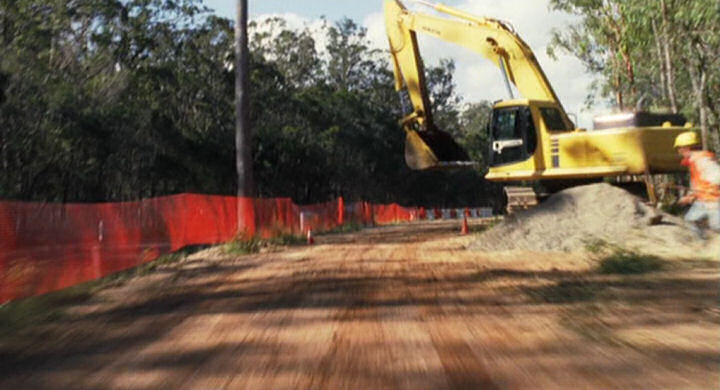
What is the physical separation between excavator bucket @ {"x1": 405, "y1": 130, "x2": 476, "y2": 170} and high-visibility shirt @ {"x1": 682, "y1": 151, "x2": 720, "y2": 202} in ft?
33.9

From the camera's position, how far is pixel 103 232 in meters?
12.0

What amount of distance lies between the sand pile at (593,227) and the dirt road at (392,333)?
5.33ft

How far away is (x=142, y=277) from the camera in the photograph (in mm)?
11906

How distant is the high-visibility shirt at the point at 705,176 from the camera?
10.6 m

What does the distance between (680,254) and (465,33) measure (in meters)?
10.3

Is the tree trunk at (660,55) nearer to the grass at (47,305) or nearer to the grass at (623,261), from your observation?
the grass at (623,261)

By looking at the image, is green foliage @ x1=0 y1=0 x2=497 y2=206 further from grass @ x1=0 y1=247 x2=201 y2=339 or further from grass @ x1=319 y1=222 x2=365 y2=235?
grass @ x1=0 y1=247 x2=201 y2=339

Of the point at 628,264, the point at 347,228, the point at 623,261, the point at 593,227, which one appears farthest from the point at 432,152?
the point at 628,264

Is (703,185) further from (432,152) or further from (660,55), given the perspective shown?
(660,55)

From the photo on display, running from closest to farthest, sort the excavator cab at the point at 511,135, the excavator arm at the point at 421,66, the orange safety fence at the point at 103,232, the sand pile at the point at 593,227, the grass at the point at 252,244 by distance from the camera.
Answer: the orange safety fence at the point at 103,232 < the sand pile at the point at 593,227 < the grass at the point at 252,244 < the excavator cab at the point at 511,135 < the excavator arm at the point at 421,66

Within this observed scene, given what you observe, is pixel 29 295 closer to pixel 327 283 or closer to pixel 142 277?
pixel 142 277

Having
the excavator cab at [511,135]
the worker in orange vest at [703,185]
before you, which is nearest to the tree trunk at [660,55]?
the excavator cab at [511,135]

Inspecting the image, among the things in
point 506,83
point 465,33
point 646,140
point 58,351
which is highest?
point 465,33

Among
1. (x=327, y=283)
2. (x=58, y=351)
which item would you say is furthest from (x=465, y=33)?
(x=58, y=351)
